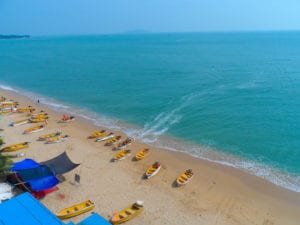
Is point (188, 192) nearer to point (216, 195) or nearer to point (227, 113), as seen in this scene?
point (216, 195)

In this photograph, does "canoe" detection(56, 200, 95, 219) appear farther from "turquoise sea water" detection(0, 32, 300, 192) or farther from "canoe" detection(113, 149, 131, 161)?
"turquoise sea water" detection(0, 32, 300, 192)

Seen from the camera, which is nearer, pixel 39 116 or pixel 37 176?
pixel 37 176

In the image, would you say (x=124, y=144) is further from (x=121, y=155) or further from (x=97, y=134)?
(x=97, y=134)

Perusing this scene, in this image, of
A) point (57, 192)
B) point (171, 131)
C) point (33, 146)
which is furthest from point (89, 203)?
point (171, 131)

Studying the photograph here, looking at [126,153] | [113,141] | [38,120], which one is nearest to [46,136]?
[38,120]

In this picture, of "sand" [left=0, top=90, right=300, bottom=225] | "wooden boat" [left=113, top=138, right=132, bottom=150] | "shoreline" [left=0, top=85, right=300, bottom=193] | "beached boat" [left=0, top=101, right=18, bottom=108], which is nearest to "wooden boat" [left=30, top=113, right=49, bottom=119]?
"shoreline" [left=0, top=85, right=300, bottom=193]

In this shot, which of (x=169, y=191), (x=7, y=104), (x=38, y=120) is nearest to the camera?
(x=169, y=191)

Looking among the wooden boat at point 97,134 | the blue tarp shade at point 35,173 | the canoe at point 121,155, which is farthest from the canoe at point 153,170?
the wooden boat at point 97,134
